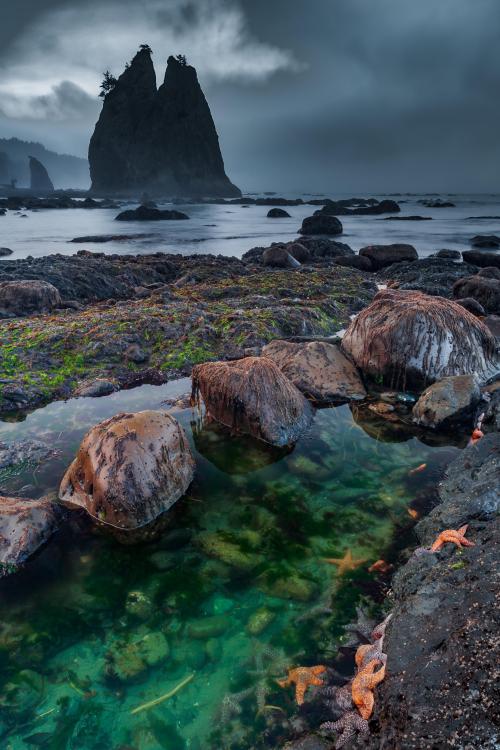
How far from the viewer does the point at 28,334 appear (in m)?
10.9

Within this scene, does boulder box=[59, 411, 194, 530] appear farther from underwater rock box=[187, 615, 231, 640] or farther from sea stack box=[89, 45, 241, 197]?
sea stack box=[89, 45, 241, 197]

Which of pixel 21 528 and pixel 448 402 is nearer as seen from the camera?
pixel 21 528

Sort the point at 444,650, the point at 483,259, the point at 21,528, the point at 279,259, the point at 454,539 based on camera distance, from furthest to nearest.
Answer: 1. the point at 483,259
2. the point at 279,259
3. the point at 21,528
4. the point at 454,539
5. the point at 444,650

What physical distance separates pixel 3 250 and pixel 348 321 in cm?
2643

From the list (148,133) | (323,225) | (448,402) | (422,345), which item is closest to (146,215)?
(323,225)

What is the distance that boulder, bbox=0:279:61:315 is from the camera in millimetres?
13680

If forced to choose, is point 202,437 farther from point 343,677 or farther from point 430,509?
point 343,677

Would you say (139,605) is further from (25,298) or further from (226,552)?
(25,298)

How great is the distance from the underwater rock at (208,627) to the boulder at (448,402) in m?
4.71

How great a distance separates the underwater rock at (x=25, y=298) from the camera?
1366cm

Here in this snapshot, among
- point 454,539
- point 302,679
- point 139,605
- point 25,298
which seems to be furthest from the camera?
point 25,298

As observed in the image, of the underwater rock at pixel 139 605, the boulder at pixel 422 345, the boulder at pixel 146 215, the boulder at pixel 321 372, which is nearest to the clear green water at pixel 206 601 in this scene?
the underwater rock at pixel 139 605

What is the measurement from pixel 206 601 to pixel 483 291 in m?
15.3

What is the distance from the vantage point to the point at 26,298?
45.7 feet
